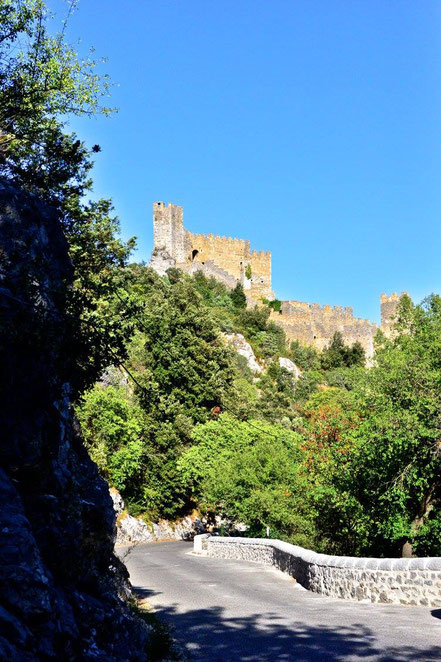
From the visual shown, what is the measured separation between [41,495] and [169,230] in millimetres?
74367

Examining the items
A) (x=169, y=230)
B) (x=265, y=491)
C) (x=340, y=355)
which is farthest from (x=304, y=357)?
(x=265, y=491)

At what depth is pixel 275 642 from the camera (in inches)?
371

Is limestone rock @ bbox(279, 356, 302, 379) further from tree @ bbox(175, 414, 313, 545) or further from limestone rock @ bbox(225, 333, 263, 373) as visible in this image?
tree @ bbox(175, 414, 313, 545)

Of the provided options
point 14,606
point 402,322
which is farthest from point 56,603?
point 402,322

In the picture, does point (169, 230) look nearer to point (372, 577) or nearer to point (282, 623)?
point (372, 577)

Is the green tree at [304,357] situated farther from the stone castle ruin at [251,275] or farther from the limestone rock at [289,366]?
the stone castle ruin at [251,275]

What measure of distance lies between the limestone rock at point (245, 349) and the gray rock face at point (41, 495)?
183 ft

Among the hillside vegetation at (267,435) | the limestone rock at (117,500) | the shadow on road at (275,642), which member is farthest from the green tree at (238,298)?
the shadow on road at (275,642)

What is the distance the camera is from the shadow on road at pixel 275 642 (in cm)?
822

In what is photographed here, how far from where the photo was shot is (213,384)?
43.2m

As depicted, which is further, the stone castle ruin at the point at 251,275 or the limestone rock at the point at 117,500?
the stone castle ruin at the point at 251,275

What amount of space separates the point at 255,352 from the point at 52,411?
203 ft

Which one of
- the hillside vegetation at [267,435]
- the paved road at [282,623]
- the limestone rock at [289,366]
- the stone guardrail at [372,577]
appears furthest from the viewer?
the limestone rock at [289,366]

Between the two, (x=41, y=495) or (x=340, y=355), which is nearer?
(x=41, y=495)
